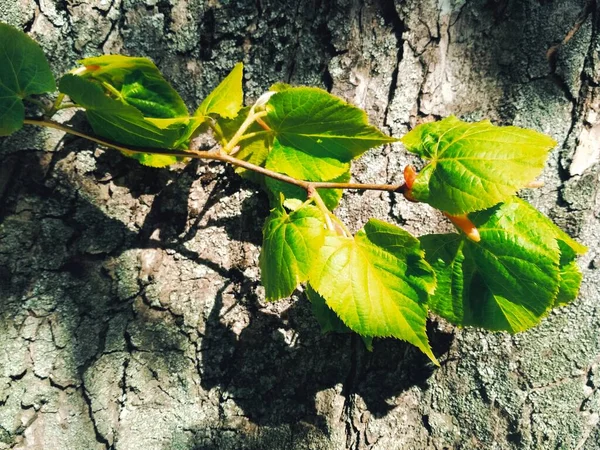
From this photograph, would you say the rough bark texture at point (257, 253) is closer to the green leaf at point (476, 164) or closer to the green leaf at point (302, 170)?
the green leaf at point (302, 170)

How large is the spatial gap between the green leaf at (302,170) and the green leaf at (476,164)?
175 millimetres

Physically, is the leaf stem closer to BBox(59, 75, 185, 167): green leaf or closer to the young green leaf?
BBox(59, 75, 185, 167): green leaf

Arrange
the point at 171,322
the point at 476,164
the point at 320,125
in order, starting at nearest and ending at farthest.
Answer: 1. the point at 476,164
2. the point at 320,125
3. the point at 171,322

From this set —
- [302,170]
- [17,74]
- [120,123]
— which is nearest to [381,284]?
[302,170]

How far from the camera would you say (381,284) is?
0.96 m

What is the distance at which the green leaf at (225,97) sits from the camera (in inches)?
41.6

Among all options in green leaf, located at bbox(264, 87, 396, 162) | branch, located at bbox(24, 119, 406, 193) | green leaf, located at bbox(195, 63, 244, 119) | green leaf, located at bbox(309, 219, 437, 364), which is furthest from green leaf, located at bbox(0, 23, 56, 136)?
green leaf, located at bbox(309, 219, 437, 364)

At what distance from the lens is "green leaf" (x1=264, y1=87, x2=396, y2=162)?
3.22ft

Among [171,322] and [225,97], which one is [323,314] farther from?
[225,97]

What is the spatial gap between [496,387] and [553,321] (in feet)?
0.68

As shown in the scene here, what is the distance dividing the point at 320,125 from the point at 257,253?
357mm

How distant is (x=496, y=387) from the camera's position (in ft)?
3.94

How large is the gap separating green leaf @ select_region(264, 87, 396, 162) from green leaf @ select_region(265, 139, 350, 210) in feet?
0.04

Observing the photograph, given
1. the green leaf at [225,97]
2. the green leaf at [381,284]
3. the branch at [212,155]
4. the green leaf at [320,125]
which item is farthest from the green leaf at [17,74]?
the green leaf at [381,284]
